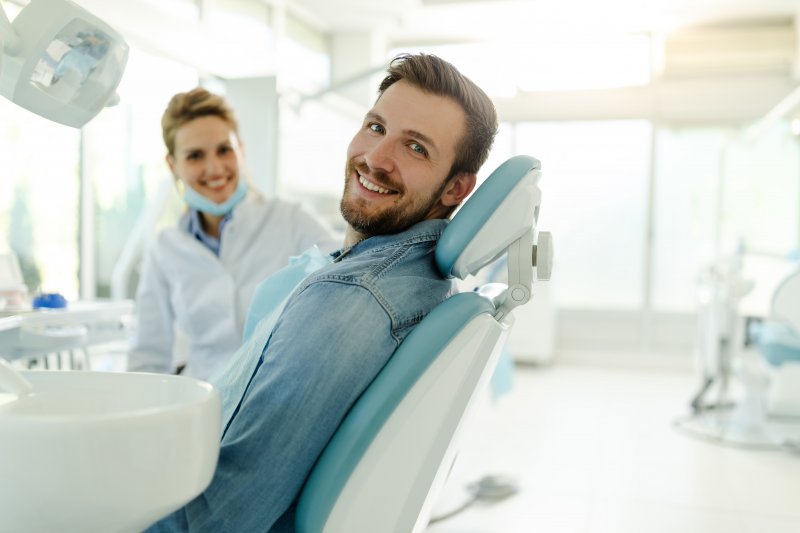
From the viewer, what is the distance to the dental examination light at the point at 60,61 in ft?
2.85

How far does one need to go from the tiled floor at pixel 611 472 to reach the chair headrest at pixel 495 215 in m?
1.59

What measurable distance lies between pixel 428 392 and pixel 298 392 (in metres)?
0.15

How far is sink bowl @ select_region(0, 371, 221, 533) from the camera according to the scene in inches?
24.0

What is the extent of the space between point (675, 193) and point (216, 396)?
5.37m

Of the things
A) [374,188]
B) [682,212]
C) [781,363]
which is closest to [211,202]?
[374,188]

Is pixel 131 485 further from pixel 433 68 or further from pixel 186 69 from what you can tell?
pixel 186 69

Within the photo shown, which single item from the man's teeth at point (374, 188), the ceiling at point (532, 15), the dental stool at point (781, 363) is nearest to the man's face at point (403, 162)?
the man's teeth at point (374, 188)

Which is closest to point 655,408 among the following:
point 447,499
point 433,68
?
point 447,499

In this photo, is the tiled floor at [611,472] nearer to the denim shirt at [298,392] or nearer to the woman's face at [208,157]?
the woman's face at [208,157]

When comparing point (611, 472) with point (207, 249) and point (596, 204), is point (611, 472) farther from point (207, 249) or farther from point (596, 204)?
point (596, 204)

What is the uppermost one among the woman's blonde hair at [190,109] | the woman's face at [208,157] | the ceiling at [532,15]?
the ceiling at [532,15]

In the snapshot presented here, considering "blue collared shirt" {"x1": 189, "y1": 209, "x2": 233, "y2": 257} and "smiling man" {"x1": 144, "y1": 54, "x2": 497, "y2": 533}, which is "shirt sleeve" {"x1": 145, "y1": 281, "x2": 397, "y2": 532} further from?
"blue collared shirt" {"x1": 189, "y1": 209, "x2": 233, "y2": 257}

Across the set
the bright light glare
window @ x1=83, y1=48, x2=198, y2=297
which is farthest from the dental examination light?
the bright light glare

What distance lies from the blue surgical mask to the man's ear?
0.93 m
